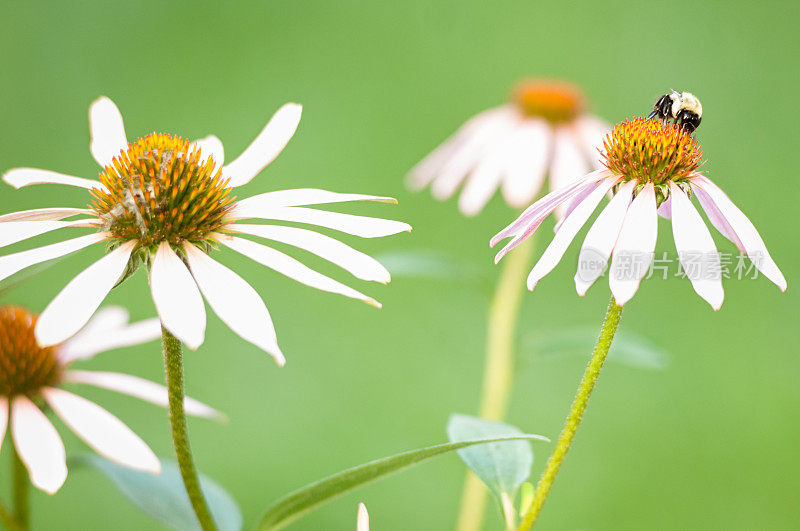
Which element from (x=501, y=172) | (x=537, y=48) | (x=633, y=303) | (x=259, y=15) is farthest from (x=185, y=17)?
(x=501, y=172)

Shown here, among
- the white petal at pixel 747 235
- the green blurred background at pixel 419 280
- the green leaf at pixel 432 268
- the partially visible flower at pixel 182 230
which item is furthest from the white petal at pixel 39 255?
the green blurred background at pixel 419 280

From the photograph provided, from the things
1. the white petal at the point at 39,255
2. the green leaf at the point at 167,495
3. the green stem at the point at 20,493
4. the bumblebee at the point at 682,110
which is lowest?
the green stem at the point at 20,493

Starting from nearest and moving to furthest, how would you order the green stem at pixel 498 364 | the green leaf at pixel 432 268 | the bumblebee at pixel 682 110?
the bumblebee at pixel 682 110
the green stem at pixel 498 364
the green leaf at pixel 432 268

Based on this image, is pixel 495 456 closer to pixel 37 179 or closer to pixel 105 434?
pixel 105 434

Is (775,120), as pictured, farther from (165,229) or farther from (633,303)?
(165,229)

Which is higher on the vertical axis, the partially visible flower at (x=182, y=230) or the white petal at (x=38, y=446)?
the partially visible flower at (x=182, y=230)


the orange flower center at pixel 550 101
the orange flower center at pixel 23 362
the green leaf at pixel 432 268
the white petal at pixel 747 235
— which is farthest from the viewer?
the orange flower center at pixel 550 101

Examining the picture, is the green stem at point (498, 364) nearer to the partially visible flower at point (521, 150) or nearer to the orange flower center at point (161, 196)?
the partially visible flower at point (521, 150)

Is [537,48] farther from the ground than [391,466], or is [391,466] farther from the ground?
[537,48]
